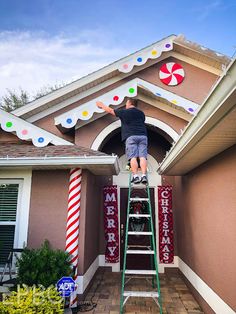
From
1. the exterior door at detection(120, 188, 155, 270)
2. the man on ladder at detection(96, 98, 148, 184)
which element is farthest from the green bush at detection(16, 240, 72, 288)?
the exterior door at detection(120, 188, 155, 270)

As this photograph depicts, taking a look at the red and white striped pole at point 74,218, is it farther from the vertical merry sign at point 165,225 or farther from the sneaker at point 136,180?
the vertical merry sign at point 165,225

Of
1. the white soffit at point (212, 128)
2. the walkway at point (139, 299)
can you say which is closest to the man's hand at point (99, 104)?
the white soffit at point (212, 128)

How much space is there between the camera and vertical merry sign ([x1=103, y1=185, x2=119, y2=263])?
6484 mm

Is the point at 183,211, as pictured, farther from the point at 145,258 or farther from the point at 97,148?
the point at 97,148

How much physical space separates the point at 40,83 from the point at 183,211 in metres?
19.1

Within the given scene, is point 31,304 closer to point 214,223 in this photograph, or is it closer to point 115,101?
point 214,223

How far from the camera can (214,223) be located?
387 cm

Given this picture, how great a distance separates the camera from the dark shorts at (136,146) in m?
4.99

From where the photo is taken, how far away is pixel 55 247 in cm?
473

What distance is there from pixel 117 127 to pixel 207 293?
412cm

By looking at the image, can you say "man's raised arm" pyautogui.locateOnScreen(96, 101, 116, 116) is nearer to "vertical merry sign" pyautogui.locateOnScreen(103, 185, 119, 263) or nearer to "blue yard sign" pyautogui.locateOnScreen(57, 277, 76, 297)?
"vertical merry sign" pyautogui.locateOnScreen(103, 185, 119, 263)

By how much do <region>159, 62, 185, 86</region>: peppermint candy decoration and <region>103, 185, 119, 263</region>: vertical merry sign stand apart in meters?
3.59

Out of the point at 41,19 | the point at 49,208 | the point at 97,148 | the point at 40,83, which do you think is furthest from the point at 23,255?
the point at 40,83

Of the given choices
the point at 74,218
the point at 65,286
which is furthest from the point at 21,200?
the point at 65,286
